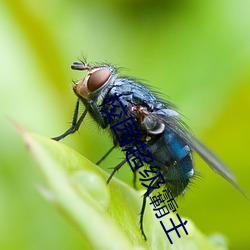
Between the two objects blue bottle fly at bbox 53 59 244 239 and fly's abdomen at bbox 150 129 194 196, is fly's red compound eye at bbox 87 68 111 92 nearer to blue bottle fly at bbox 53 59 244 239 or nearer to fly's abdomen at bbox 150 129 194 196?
blue bottle fly at bbox 53 59 244 239

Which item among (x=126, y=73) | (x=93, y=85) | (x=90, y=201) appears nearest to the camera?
(x=90, y=201)

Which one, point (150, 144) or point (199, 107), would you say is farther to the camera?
point (199, 107)

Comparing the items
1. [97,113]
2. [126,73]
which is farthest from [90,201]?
[126,73]

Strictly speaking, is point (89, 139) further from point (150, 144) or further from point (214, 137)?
point (150, 144)

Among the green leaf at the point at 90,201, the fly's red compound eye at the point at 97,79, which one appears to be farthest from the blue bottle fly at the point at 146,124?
the green leaf at the point at 90,201

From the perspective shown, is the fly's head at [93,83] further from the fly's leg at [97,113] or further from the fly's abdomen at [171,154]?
the fly's abdomen at [171,154]

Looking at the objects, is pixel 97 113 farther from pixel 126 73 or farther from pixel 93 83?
pixel 126 73

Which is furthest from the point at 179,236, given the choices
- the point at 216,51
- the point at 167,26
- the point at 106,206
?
the point at 167,26
